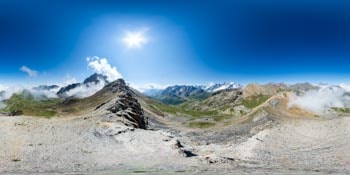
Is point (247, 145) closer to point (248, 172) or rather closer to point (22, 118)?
point (248, 172)

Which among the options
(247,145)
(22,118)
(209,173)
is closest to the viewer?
(209,173)

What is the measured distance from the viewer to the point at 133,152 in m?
78.7

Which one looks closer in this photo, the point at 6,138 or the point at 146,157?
the point at 146,157

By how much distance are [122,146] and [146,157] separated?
622 cm

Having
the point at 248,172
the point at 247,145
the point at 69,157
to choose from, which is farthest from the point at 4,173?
the point at 247,145

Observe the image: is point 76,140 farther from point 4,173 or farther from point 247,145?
point 247,145

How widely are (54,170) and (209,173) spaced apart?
2022 cm

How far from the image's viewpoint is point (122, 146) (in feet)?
265

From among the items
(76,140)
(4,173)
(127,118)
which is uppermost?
(127,118)

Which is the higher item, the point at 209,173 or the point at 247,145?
the point at 247,145

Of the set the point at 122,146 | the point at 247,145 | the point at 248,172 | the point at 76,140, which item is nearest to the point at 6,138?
the point at 76,140

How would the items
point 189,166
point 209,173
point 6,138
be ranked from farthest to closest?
point 6,138, point 189,166, point 209,173

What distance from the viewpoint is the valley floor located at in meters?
68.9

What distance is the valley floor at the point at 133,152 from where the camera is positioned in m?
68.9
